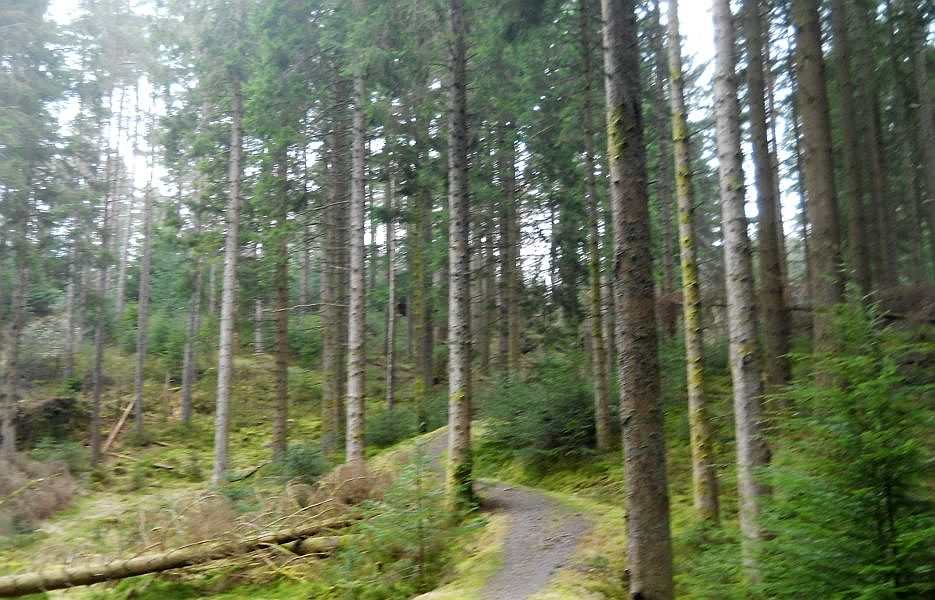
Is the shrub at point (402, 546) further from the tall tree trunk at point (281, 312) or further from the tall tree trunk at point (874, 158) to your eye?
the tall tree trunk at point (874, 158)

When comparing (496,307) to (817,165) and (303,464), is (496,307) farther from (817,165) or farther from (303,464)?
(817,165)

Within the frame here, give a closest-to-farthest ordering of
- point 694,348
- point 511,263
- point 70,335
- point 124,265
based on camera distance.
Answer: point 694,348, point 511,263, point 70,335, point 124,265

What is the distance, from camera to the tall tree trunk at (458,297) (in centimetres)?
1008

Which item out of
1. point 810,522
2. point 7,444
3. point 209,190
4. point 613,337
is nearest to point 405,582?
point 810,522

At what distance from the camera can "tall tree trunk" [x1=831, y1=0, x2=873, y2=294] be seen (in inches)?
383

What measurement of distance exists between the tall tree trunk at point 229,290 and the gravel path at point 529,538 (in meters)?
7.92

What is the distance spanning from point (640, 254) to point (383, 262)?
2091 cm

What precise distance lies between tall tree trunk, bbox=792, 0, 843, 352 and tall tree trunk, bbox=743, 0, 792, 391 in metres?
0.54

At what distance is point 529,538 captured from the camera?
8.80 meters

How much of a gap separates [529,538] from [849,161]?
8.44 meters

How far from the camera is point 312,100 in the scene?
15.2 meters

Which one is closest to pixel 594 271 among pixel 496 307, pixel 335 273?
pixel 496 307

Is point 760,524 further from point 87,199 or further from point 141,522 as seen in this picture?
point 87,199

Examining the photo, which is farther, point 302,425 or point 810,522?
point 302,425
